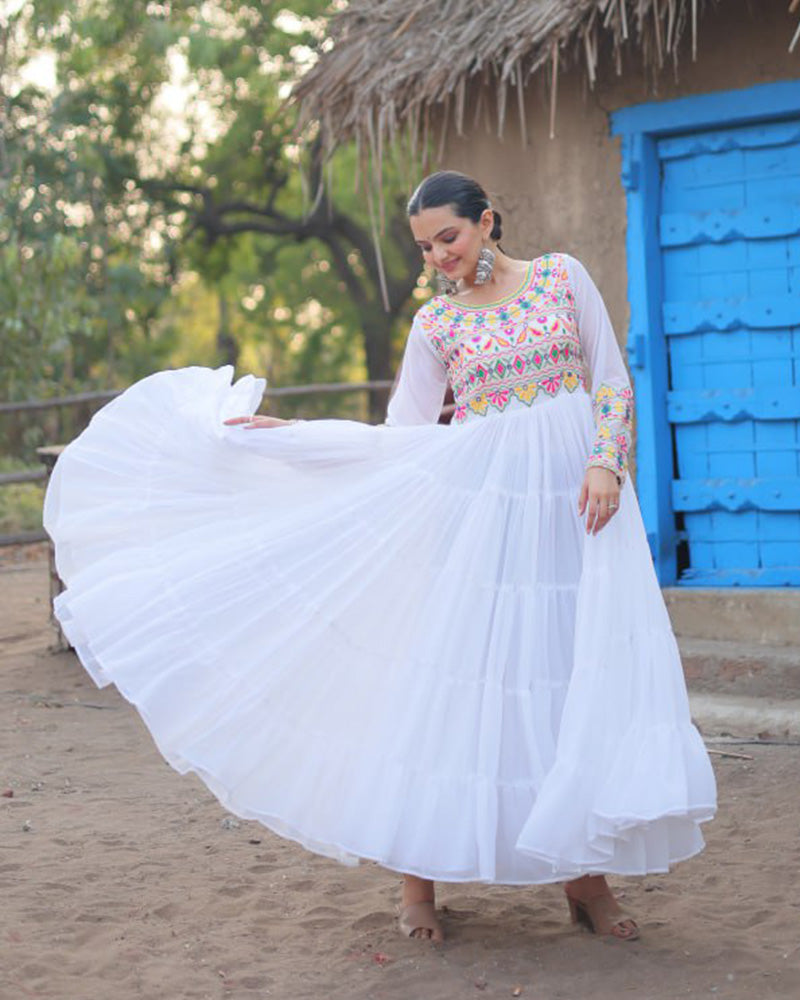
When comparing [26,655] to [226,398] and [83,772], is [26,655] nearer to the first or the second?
[83,772]

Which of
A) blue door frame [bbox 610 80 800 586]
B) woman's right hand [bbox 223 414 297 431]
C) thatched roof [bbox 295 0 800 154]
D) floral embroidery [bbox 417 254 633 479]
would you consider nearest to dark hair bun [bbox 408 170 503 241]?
floral embroidery [bbox 417 254 633 479]

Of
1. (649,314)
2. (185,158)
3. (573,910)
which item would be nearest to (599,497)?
(573,910)

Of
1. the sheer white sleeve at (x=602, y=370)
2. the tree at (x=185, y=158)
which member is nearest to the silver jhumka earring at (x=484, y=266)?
the sheer white sleeve at (x=602, y=370)

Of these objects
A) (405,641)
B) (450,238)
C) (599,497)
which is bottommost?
(405,641)

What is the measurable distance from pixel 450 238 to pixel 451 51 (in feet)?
10.9

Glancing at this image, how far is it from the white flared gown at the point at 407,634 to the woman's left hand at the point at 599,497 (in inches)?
2.3

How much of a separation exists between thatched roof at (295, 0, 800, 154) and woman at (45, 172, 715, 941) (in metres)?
2.83

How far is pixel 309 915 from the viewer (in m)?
4.17

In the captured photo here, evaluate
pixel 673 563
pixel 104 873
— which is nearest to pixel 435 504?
pixel 104 873

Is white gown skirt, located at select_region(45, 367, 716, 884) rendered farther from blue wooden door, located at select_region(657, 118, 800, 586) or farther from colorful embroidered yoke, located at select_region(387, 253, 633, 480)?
blue wooden door, located at select_region(657, 118, 800, 586)

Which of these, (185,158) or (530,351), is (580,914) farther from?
(185,158)

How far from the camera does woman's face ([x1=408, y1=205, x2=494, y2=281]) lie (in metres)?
3.77

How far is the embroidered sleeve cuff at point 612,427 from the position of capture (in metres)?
3.66

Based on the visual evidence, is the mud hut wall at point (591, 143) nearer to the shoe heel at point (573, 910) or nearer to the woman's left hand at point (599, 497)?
the woman's left hand at point (599, 497)
